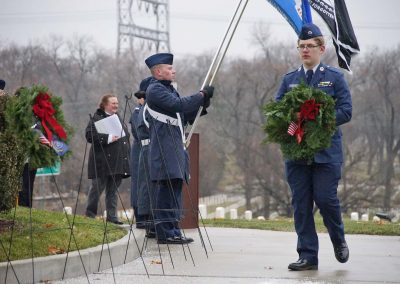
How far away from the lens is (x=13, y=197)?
9.40 metres

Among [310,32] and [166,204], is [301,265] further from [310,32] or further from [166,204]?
[166,204]

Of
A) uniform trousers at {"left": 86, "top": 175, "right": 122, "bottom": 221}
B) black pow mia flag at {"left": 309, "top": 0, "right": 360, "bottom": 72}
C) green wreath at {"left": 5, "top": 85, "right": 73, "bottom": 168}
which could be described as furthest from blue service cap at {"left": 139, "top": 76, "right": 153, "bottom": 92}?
green wreath at {"left": 5, "top": 85, "right": 73, "bottom": 168}

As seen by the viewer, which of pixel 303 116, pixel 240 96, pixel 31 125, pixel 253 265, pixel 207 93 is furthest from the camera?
pixel 240 96

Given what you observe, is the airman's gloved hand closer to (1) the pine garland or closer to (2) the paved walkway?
(2) the paved walkway

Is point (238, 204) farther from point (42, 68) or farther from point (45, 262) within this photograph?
point (45, 262)

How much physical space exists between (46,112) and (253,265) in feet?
8.05

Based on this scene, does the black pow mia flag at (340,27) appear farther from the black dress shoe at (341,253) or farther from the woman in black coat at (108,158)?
the woman in black coat at (108,158)

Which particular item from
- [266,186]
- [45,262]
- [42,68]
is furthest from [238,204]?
[45,262]

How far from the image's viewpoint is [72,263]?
873 cm

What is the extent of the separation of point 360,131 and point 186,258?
6339cm

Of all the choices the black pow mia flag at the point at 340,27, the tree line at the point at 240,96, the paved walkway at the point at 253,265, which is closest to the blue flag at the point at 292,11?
the black pow mia flag at the point at 340,27

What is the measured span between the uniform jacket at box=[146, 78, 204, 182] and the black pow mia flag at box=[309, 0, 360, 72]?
5.20 ft

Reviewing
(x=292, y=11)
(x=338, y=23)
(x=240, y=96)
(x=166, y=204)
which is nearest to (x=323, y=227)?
(x=292, y=11)

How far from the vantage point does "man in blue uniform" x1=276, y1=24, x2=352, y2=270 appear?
29.7 feet
